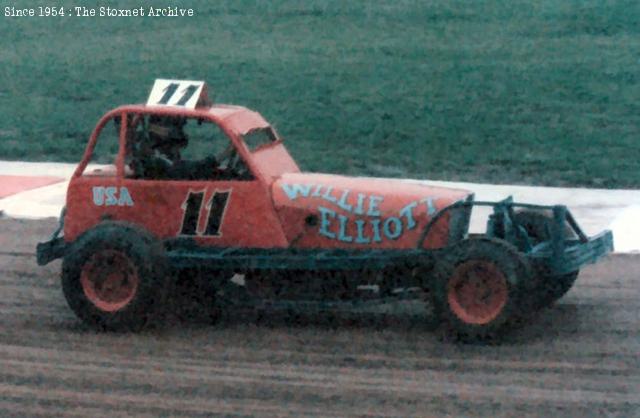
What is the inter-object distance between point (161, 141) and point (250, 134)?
0.62 meters

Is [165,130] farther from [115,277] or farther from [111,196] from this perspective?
[115,277]

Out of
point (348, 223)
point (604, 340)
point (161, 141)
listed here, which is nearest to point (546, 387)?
point (604, 340)

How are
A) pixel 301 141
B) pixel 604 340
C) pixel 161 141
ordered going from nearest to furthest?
pixel 604 340 → pixel 161 141 → pixel 301 141

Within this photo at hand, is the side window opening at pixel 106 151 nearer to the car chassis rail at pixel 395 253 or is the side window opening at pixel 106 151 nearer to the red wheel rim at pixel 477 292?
the car chassis rail at pixel 395 253

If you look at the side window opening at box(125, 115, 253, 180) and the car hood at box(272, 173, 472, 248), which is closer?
the car hood at box(272, 173, 472, 248)

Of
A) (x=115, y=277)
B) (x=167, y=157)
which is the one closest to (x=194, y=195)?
(x=167, y=157)

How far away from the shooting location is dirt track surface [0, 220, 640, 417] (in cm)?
696

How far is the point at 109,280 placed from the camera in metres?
8.70

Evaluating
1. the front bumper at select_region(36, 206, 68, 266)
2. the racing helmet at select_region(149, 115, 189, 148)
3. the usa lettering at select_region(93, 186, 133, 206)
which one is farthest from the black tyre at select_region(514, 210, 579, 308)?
the front bumper at select_region(36, 206, 68, 266)

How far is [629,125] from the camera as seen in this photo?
60.4ft

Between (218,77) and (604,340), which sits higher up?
(218,77)

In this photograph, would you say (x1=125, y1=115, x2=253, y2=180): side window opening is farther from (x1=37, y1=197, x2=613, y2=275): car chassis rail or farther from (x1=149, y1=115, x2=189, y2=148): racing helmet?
(x1=37, y1=197, x2=613, y2=275): car chassis rail

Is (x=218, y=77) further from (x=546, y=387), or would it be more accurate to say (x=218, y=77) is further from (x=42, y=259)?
(x=546, y=387)

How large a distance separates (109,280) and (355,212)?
1.70 meters
